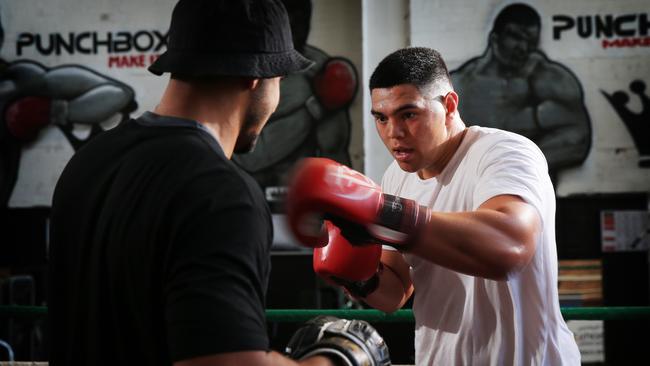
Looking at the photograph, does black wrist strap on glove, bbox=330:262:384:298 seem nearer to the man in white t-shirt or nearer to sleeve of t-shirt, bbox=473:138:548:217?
the man in white t-shirt

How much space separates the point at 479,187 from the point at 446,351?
50 centimetres

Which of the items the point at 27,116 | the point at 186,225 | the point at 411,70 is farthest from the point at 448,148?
the point at 27,116

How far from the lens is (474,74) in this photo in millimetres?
5754

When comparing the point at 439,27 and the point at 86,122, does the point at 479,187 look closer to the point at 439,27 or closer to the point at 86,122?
the point at 439,27

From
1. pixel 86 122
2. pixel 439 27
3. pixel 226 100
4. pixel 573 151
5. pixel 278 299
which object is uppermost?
pixel 439 27

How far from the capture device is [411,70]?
180 centimetres

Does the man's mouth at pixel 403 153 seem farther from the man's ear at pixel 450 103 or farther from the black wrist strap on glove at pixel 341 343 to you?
the black wrist strap on glove at pixel 341 343

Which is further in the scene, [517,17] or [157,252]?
[517,17]

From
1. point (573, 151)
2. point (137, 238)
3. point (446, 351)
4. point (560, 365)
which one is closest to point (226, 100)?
point (137, 238)

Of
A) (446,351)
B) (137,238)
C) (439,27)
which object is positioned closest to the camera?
(137,238)

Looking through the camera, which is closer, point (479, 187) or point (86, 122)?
point (479, 187)

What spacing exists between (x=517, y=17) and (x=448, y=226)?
5.17 meters

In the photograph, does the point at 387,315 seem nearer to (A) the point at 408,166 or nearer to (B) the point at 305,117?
(A) the point at 408,166

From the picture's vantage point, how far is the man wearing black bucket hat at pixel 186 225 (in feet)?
2.75
